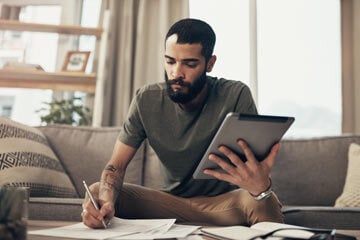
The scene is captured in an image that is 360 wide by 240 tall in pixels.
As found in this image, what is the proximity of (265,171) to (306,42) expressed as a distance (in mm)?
2123

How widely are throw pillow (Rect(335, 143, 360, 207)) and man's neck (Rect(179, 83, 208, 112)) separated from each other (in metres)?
0.80

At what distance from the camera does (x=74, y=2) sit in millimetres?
3049

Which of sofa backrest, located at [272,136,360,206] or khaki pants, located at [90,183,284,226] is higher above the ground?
sofa backrest, located at [272,136,360,206]

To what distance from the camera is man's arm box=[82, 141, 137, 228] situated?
3.15 ft

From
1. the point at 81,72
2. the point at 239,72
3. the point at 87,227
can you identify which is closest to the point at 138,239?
the point at 87,227

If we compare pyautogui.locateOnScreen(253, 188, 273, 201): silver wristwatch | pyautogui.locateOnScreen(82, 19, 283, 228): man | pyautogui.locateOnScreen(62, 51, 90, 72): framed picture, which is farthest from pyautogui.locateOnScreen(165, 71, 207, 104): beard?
pyautogui.locateOnScreen(62, 51, 90, 72): framed picture

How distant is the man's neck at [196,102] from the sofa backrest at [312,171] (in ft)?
2.39

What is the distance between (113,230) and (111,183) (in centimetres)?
41

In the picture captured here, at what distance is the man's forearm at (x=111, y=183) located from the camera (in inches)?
48.7

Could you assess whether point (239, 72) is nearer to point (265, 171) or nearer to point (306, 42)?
point (306, 42)

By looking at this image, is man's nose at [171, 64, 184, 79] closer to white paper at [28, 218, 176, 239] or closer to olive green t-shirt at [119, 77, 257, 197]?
A: olive green t-shirt at [119, 77, 257, 197]

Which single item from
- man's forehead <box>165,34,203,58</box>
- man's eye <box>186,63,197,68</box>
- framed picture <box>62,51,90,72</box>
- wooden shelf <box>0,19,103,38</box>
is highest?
wooden shelf <box>0,19,103,38</box>

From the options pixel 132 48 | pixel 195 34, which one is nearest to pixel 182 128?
pixel 195 34

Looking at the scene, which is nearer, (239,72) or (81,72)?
(81,72)
